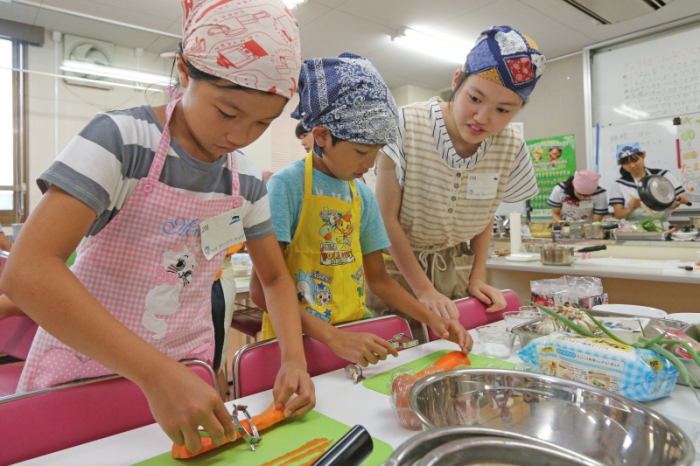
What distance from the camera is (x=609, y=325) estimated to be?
972 millimetres

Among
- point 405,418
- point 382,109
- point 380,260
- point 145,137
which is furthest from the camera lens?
point 380,260

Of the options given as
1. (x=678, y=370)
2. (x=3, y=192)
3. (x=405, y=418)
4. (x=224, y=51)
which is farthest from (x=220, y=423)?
(x=3, y=192)

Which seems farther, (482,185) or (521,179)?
(521,179)

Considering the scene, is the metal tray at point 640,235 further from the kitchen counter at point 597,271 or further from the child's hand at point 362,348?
the child's hand at point 362,348

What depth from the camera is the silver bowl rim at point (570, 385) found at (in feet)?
1.54

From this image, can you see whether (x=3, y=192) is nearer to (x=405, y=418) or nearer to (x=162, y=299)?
(x=162, y=299)

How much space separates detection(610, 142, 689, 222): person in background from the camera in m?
4.21

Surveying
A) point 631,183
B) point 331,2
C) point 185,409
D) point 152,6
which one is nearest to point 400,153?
point 185,409

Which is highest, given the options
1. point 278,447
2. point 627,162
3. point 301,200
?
point 627,162

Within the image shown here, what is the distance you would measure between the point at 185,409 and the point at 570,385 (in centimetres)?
53

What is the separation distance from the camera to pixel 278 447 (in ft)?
2.01

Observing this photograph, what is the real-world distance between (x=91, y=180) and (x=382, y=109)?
0.70 m

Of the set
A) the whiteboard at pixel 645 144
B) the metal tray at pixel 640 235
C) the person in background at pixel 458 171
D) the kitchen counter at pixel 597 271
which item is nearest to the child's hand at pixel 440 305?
the person in background at pixel 458 171

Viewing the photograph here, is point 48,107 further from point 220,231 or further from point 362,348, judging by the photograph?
point 362,348
